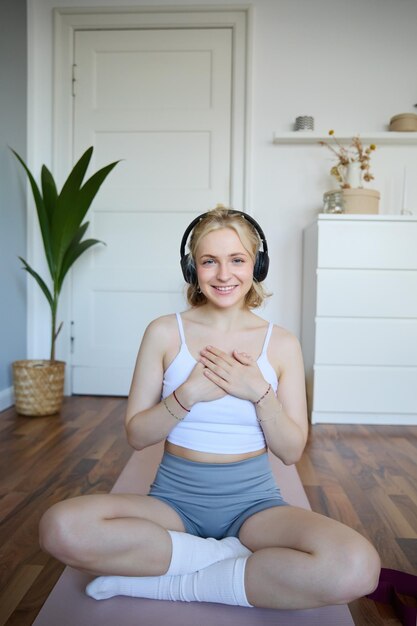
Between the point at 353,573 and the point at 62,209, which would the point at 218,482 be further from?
the point at 62,209

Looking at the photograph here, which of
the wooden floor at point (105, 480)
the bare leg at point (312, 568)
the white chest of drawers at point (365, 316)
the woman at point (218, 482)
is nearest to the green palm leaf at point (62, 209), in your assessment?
the wooden floor at point (105, 480)

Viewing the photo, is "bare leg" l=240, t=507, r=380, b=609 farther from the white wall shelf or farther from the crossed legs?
the white wall shelf

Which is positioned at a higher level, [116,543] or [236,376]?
[236,376]

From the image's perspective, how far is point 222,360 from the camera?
44.6 inches

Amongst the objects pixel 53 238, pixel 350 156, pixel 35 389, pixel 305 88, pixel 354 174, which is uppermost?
pixel 305 88

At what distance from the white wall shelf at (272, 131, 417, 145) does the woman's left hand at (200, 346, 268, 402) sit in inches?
89.3

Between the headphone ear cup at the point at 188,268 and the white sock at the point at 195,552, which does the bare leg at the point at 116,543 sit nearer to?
the white sock at the point at 195,552

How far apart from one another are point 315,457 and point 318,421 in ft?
1.90

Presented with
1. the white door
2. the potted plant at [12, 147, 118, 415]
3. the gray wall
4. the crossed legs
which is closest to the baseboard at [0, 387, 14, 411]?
the gray wall

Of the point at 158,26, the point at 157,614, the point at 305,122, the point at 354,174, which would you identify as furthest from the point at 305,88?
the point at 157,614

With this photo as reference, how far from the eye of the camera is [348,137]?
10.1 ft

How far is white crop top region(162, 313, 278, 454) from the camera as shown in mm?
1148

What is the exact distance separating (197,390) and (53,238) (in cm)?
202

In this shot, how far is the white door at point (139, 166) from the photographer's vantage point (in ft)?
10.5
